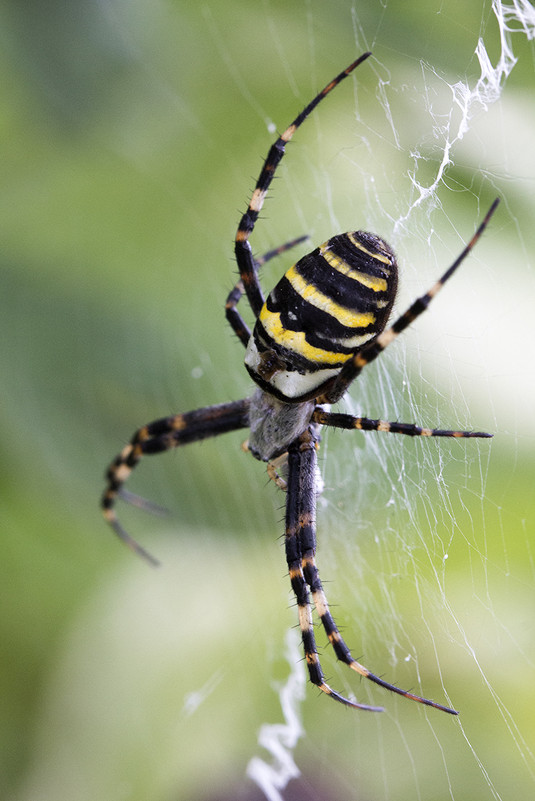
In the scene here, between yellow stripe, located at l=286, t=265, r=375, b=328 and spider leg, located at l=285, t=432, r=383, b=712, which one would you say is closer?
yellow stripe, located at l=286, t=265, r=375, b=328

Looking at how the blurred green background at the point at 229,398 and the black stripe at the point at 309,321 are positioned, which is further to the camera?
the blurred green background at the point at 229,398

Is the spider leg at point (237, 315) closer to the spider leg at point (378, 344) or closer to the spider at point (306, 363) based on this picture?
the spider at point (306, 363)

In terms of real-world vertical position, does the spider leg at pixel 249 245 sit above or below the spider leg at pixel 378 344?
above

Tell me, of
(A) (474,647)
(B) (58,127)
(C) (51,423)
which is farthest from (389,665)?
(B) (58,127)

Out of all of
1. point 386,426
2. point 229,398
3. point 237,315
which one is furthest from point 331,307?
point 229,398

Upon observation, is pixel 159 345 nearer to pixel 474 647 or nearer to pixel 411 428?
pixel 411 428

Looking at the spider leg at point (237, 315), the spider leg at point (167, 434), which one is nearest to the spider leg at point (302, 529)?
the spider leg at point (167, 434)

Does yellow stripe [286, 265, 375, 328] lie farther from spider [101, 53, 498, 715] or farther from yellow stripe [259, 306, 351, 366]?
yellow stripe [259, 306, 351, 366]

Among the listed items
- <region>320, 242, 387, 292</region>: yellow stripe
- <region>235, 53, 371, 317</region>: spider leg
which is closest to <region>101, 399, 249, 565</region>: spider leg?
<region>235, 53, 371, 317</region>: spider leg
